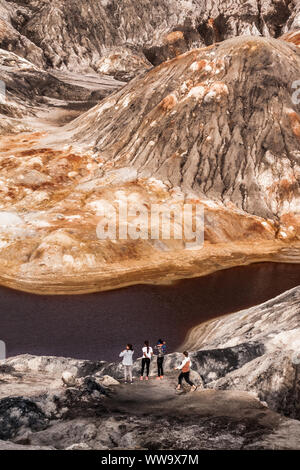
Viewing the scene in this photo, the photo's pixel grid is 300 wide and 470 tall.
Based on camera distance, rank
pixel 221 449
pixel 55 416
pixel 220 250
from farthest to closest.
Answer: pixel 220 250
pixel 55 416
pixel 221 449

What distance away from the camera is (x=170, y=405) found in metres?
15.0

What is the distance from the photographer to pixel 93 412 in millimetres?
14141

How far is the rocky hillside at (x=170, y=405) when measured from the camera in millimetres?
12039

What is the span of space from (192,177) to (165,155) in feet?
15.4

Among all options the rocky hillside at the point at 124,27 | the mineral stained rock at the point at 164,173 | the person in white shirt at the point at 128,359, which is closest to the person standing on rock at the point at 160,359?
the person in white shirt at the point at 128,359

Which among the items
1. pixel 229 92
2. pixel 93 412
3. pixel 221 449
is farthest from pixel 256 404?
pixel 229 92

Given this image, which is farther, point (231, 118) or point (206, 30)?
point (206, 30)

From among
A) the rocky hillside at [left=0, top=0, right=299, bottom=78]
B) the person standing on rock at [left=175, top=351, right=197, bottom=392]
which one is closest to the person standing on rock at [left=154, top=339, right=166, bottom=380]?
the person standing on rock at [left=175, top=351, right=197, bottom=392]

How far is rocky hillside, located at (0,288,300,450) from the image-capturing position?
39.5ft

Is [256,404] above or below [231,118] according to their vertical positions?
below

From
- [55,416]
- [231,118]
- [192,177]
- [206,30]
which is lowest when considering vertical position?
[55,416]

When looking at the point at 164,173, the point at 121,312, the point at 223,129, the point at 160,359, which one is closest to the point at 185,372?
the point at 160,359

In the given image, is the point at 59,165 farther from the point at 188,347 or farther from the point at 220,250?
the point at 188,347

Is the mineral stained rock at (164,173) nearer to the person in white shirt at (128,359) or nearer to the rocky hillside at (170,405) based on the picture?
the person in white shirt at (128,359)
